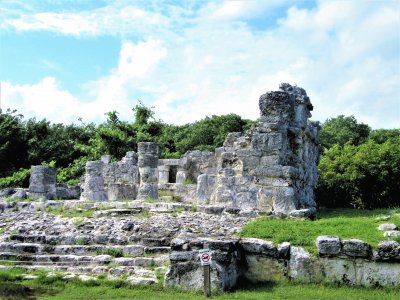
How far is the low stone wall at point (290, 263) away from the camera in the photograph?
8977 mm

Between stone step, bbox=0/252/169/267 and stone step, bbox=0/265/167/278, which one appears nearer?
stone step, bbox=0/265/167/278

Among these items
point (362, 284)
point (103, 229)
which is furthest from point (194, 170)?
point (362, 284)

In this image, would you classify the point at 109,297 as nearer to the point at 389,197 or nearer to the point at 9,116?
the point at 389,197

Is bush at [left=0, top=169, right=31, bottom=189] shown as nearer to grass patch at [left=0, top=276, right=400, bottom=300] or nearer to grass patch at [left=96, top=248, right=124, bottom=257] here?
grass patch at [left=96, top=248, right=124, bottom=257]

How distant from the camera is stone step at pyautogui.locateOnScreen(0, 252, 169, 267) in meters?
10.3

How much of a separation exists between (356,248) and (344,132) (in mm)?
37595

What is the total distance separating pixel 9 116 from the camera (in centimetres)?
3603

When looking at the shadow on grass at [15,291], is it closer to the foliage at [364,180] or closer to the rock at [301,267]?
the rock at [301,267]

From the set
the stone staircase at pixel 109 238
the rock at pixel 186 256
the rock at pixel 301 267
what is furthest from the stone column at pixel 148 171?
the rock at pixel 301 267

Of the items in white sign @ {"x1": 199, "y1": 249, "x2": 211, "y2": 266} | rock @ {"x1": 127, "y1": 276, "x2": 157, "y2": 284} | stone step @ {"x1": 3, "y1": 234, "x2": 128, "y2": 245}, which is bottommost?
rock @ {"x1": 127, "y1": 276, "x2": 157, "y2": 284}

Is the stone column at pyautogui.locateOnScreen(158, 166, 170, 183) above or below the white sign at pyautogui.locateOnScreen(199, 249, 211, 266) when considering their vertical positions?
above

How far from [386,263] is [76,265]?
19.8 ft

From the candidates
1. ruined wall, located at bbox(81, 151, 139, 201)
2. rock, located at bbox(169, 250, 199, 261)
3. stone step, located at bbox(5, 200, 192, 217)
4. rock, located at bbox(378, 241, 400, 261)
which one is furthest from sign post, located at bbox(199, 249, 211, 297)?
ruined wall, located at bbox(81, 151, 139, 201)

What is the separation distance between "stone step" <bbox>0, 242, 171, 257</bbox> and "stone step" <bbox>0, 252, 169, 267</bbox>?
24 centimetres
